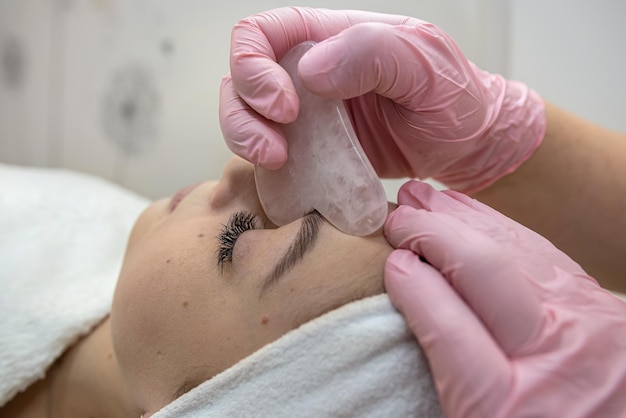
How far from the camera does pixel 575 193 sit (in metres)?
1.05

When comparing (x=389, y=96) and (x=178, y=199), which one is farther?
(x=178, y=199)

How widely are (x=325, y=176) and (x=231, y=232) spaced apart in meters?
0.16

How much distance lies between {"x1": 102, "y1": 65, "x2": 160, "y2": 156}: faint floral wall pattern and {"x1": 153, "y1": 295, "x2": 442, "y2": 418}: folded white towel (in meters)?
1.13

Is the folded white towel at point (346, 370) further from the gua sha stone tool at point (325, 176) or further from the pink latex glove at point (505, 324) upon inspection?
the gua sha stone tool at point (325, 176)

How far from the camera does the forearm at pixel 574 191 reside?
1.04 meters

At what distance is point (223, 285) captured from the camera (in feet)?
2.20

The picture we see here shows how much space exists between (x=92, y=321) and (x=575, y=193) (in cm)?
103

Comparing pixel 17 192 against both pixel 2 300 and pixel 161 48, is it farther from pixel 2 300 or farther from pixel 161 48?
pixel 161 48

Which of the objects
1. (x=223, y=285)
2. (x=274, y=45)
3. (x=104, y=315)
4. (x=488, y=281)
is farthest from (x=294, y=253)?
(x=104, y=315)

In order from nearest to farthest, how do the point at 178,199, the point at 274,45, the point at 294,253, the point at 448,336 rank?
the point at 448,336 → the point at 294,253 → the point at 274,45 → the point at 178,199

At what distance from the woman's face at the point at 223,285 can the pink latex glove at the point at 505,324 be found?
0.23ft

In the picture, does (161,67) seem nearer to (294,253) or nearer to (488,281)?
(294,253)

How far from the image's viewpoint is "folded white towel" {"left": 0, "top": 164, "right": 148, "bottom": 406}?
0.94m

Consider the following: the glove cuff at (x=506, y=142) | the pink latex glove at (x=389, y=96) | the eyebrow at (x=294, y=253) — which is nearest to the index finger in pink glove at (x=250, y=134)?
the pink latex glove at (x=389, y=96)
